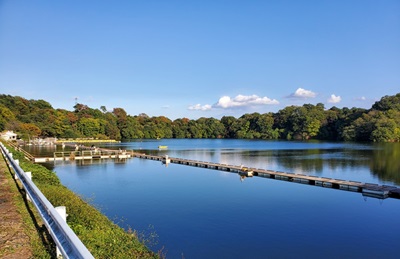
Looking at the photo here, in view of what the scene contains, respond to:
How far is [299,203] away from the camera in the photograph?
651 inches

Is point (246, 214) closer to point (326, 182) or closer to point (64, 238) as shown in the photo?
point (326, 182)

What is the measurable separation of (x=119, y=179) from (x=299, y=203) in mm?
13876

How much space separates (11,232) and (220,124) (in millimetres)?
110062

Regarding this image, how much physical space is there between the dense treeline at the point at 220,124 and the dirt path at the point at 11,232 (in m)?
66.7

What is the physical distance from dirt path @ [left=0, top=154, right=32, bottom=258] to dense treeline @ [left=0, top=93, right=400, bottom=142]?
219 feet

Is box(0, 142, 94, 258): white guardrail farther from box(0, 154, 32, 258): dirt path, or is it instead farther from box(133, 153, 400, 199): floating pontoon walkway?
box(133, 153, 400, 199): floating pontoon walkway

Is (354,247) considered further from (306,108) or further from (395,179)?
(306,108)

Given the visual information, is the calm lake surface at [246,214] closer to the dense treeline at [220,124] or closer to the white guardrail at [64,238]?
the white guardrail at [64,238]

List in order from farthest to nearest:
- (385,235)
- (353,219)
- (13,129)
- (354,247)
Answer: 1. (13,129)
2. (353,219)
3. (385,235)
4. (354,247)

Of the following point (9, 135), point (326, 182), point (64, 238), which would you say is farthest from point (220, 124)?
point (64, 238)

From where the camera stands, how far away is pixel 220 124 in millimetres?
114375

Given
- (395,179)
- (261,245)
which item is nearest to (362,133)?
(395,179)

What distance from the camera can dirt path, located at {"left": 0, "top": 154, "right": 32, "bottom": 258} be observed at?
418cm

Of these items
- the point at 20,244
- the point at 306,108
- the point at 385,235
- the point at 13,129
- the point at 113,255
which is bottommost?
the point at 385,235
